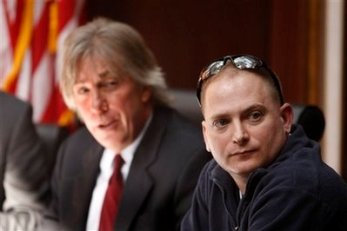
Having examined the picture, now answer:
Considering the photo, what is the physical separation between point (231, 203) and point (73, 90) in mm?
790

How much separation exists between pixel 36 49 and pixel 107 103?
1.34 metres

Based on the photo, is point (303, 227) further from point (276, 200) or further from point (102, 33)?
point (102, 33)

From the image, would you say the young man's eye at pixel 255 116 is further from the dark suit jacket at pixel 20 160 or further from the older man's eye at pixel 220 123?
the dark suit jacket at pixel 20 160

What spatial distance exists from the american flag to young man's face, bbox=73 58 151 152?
3.82ft

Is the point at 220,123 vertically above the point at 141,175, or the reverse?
the point at 220,123

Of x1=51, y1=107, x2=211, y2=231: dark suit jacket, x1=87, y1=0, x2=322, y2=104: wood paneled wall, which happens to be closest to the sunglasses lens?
x1=51, y1=107, x2=211, y2=231: dark suit jacket

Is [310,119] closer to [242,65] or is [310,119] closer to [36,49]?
[242,65]

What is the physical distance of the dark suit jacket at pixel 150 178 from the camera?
1.88 metres

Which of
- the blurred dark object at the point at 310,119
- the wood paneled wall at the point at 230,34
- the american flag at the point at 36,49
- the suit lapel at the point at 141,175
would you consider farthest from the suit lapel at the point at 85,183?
the wood paneled wall at the point at 230,34

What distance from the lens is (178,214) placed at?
1.87m

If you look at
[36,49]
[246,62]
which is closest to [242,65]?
[246,62]

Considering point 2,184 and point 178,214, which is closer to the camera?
point 178,214

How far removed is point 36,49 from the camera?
324 centimetres

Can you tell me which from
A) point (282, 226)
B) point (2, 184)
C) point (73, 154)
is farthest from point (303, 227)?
point (2, 184)
